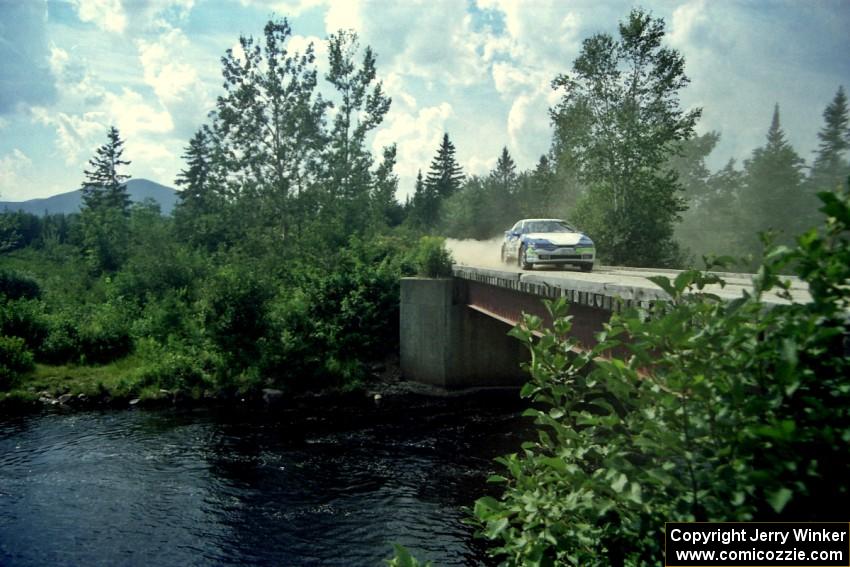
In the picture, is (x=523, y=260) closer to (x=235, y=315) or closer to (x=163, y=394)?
(x=235, y=315)

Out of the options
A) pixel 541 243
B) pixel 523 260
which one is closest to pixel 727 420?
pixel 541 243

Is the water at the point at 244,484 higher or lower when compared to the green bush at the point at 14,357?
lower

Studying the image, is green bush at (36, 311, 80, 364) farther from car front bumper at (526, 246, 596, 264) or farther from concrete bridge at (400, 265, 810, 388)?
car front bumper at (526, 246, 596, 264)

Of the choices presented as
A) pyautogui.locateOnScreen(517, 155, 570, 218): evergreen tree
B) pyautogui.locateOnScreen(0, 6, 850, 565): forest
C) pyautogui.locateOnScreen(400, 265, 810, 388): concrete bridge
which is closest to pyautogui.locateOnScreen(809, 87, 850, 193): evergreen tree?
pyautogui.locateOnScreen(0, 6, 850, 565): forest

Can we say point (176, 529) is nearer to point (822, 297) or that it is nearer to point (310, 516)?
point (310, 516)

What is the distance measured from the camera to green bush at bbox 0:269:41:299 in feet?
97.6

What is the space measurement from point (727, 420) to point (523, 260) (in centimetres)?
1697

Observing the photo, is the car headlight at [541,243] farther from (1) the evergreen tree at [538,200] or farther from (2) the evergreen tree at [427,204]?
(2) the evergreen tree at [427,204]

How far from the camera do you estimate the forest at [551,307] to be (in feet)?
9.27

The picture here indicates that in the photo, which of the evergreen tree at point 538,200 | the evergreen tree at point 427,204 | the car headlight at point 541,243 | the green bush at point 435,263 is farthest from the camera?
the evergreen tree at point 427,204

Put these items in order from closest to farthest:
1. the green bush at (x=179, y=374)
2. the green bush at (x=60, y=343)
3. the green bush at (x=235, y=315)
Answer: the green bush at (x=179, y=374)
the green bush at (x=235, y=315)
the green bush at (x=60, y=343)

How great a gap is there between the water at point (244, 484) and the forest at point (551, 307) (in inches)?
114

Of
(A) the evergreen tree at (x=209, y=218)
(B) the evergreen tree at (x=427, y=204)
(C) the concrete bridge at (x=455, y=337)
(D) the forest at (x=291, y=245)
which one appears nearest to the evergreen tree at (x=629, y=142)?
(D) the forest at (x=291, y=245)

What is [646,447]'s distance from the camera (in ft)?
10.0
